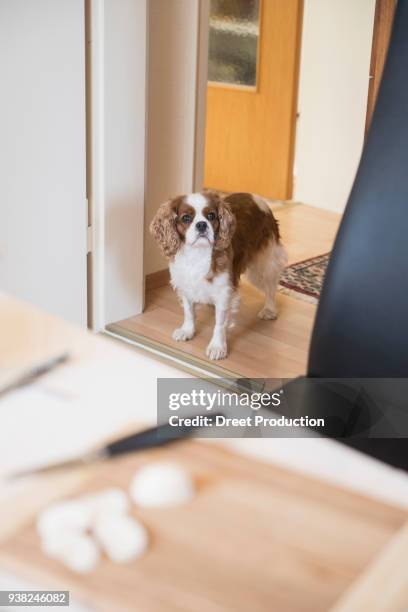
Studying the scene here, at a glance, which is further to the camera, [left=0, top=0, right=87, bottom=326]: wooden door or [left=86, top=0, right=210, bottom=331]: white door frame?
[left=86, top=0, right=210, bottom=331]: white door frame

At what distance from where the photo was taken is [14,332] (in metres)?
0.97

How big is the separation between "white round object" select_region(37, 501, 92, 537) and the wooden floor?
2.17 meters

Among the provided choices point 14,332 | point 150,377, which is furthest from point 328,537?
point 14,332

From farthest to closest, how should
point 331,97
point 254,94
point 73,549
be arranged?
point 254,94
point 331,97
point 73,549

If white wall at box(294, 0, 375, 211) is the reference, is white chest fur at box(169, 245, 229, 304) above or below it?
below

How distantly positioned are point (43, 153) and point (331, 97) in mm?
2412

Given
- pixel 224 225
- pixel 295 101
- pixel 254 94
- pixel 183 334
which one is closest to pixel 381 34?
pixel 224 225

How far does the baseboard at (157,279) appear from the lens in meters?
3.51

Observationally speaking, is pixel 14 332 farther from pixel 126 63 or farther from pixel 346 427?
pixel 126 63

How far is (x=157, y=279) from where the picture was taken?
140 inches

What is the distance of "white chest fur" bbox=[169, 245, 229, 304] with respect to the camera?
9.49ft

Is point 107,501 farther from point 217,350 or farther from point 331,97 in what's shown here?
point 331,97

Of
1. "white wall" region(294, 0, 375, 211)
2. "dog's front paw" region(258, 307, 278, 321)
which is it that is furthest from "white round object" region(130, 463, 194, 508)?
"white wall" region(294, 0, 375, 211)

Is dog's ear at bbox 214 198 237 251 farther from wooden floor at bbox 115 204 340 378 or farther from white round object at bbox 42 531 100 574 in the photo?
white round object at bbox 42 531 100 574
